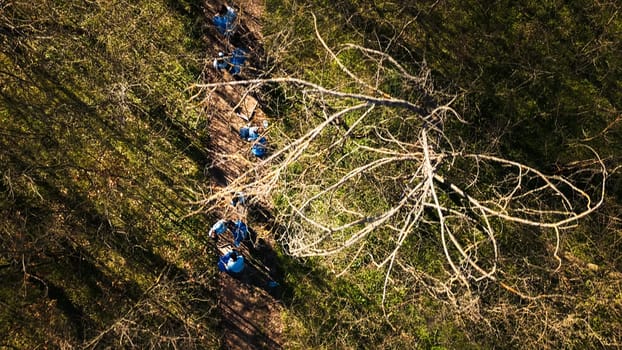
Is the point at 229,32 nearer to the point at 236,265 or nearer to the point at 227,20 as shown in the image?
the point at 227,20

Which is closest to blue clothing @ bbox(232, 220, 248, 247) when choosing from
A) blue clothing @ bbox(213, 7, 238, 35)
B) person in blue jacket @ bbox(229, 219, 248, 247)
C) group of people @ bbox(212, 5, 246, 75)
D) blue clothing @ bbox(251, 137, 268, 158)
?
person in blue jacket @ bbox(229, 219, 248, 247)

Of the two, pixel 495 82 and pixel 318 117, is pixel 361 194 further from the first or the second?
pixel 495 82

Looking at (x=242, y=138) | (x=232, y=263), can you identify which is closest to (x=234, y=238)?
(x=232, y=263)

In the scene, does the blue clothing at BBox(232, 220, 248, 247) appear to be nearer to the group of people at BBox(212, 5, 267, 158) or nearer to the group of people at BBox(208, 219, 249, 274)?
the group of people at BBox(208, 219, 249, 274)

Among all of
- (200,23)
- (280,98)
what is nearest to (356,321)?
(280,98)

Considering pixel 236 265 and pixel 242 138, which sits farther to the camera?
pixel 242 138

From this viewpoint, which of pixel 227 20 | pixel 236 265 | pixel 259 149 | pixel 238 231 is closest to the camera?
pixel 236 265
